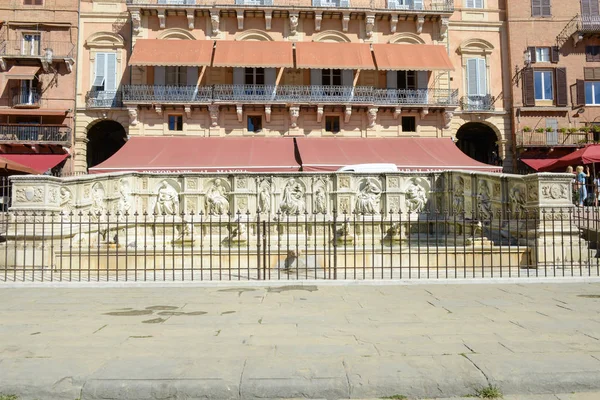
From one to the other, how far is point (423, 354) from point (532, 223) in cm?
709

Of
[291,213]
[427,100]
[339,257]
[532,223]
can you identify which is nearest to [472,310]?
[339,257]

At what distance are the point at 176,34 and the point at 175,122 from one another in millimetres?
4616

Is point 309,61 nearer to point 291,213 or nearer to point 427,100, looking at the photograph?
point 427,100

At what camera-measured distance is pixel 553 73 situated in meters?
25.9

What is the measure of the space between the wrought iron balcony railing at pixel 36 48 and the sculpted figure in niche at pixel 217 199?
16300mm

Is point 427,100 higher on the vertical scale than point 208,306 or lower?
higher

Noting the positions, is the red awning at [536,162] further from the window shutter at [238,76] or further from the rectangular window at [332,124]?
the window shutter at [238,76]

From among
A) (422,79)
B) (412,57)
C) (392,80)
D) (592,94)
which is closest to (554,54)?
(592,94)

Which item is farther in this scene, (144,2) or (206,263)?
(144,2)

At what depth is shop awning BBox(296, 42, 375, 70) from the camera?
2322cm

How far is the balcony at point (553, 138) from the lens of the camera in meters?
25.2

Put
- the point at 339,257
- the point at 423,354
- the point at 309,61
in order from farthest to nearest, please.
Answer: the point at 309,61
the point at 339,257
the point at 423,354

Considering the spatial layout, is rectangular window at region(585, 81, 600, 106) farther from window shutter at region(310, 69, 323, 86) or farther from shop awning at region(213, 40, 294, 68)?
shop awning at region(213, 40, 294, 68)

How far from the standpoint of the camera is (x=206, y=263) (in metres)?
10.0
